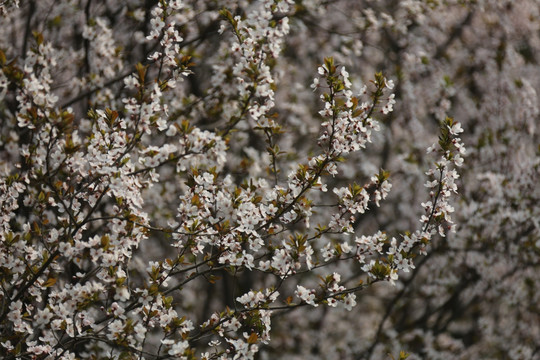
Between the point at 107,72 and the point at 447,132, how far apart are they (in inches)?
139

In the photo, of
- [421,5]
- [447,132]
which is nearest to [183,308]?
[421,5]

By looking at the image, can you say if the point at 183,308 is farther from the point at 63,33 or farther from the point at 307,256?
the point at 307,256

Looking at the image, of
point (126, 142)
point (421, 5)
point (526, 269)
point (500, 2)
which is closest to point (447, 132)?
point (126, 142)

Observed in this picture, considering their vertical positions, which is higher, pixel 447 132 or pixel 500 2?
pixel 500 2

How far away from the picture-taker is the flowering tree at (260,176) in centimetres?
394

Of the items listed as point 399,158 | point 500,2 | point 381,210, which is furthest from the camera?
point 381,210

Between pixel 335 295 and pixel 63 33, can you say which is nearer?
pixel 335 295

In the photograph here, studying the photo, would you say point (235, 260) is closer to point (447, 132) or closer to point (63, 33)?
point (447, 132)

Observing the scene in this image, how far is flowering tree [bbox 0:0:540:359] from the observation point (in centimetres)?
394

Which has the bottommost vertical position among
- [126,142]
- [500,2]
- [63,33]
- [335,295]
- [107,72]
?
[335,295]

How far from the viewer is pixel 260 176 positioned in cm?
809

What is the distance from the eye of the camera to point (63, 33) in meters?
7.71

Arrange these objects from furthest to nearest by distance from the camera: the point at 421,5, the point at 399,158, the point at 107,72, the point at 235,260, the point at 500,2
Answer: the point at 500,2 < the point at 399,158 < the point at 421,5 < the point at 107,72 < the point at 235,260

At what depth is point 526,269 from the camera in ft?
26.5
